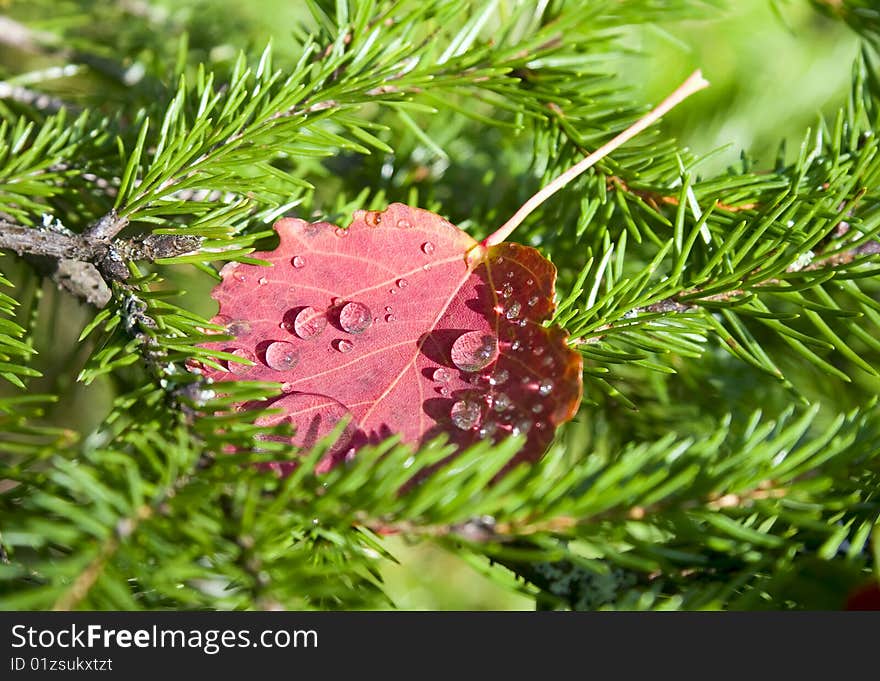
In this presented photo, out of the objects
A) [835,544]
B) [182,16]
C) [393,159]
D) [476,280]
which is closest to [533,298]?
[476,280]

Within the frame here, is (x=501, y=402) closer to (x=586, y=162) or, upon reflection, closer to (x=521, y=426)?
(x=521, y=426)

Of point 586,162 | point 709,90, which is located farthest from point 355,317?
point 709,90

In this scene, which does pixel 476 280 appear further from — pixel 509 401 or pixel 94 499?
pixel 94 499

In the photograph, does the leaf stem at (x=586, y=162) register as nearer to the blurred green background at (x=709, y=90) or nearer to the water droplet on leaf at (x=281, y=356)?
the water droplet on leaf at (x=281, y=356)

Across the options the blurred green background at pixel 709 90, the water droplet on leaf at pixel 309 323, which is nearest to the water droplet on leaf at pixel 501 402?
the water droplet on leaf at pixel 309 323

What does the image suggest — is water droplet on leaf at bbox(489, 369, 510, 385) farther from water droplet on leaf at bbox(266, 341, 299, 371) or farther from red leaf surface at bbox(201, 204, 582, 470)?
water droplet on leaf at bbox(266, 341, 299, 371)

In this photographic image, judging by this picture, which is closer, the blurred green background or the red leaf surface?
the red leaf surface

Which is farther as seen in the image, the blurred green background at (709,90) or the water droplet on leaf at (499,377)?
the blurred green background at (709,90)

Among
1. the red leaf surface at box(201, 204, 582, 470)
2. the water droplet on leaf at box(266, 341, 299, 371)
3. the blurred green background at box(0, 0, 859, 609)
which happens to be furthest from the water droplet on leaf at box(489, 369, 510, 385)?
the blurred green background at box(0, 0, 859, 609)
